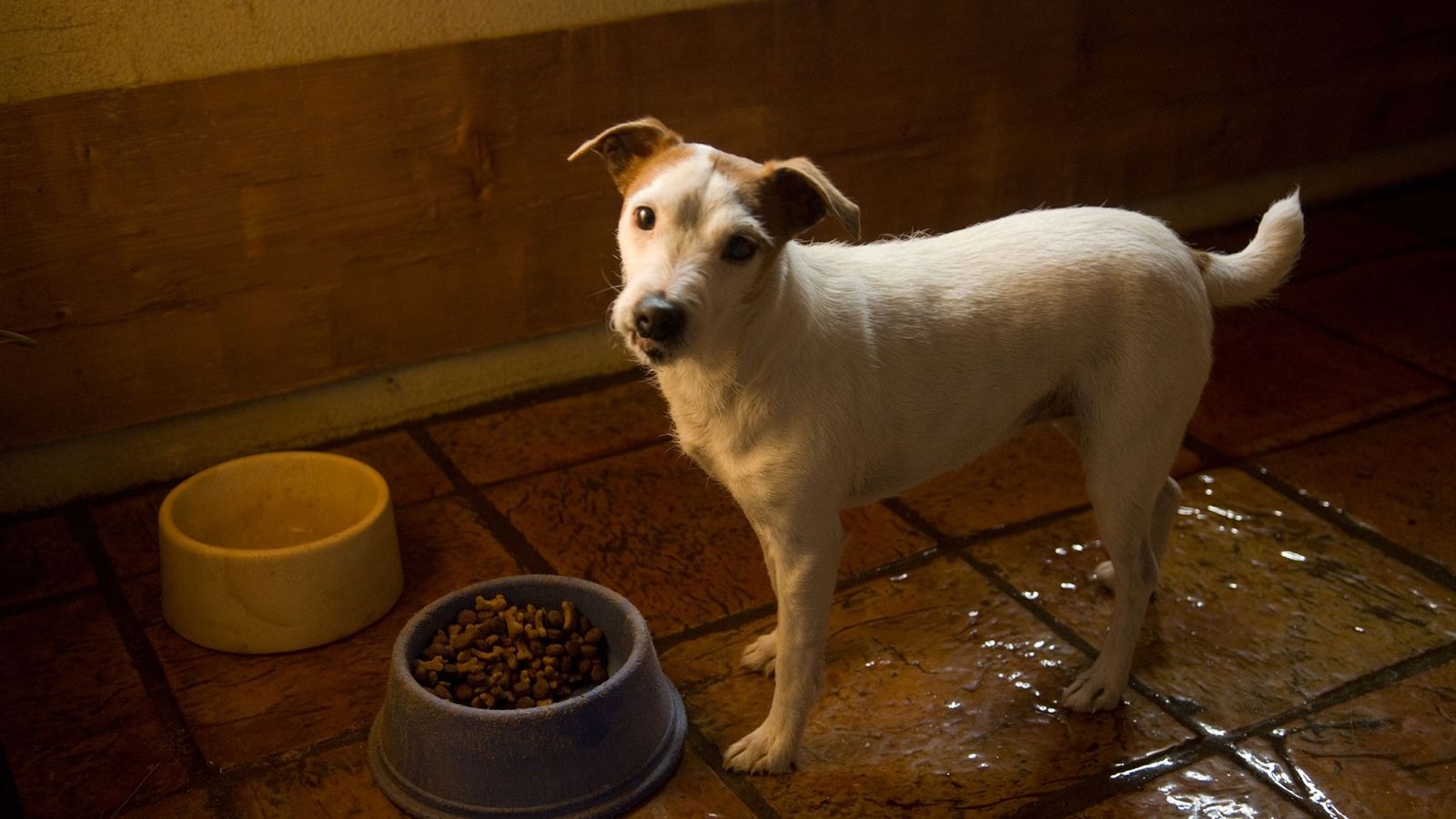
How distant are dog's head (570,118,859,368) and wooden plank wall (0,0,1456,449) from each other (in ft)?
3.62

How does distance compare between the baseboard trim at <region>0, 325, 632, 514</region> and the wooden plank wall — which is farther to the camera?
the baseboard trim at <region>0, 325, 632, 514</region>

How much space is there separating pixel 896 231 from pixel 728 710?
157 cm

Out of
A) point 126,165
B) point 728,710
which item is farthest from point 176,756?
point 126,165

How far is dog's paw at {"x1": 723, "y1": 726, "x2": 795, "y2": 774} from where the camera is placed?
6.70ft

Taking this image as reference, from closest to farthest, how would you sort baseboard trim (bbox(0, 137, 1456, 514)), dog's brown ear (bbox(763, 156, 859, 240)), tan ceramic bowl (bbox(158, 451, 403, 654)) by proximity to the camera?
dog's brown ear (bbox(763, 156, 859, 240)) → tan ceramic bowl (bbox(158, 451, 403, 654)) → baseboard trim (bbox(0, 137, 1456, 514))

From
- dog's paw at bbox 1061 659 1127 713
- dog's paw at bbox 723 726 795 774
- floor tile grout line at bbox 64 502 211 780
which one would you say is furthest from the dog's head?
floor tile grout line at bbox 64 502 211 780

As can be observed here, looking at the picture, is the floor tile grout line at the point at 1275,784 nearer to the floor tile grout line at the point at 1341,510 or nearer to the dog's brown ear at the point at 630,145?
the floor tile grout line at the point at 1341,510

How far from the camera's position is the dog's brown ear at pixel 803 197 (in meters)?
1.72

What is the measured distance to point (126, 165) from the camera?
100 inches

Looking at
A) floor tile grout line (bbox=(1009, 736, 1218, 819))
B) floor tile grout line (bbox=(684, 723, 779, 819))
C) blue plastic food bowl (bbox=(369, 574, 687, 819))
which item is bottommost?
floor tile grout line (bbox=(1009, 736, 1218, 819))

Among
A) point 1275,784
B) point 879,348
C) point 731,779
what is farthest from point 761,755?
point 1275,784

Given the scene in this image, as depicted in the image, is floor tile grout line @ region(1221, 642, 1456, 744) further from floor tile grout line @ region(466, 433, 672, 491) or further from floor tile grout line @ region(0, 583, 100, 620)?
floor tile grout line @ region(0, 583, 100, 620)

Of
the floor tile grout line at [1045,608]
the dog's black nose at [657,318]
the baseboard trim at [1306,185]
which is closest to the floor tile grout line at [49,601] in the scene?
the dog's black nose at [657,318]

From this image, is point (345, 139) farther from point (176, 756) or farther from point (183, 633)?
point (176, 756)
